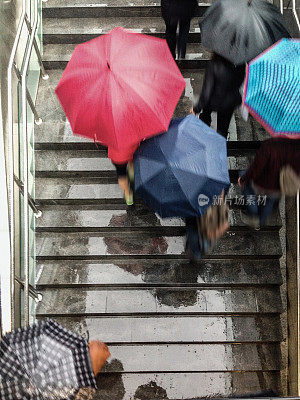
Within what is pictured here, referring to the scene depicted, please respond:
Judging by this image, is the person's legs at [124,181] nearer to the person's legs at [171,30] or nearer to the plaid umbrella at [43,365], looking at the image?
the person's legs at [171,30]

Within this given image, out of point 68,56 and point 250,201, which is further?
point 68,56

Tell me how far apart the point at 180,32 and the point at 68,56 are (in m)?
1.61

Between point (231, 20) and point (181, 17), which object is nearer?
point (231, 20)

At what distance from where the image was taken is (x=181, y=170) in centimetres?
411

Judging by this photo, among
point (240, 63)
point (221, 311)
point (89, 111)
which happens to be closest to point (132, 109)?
point (89, 111)

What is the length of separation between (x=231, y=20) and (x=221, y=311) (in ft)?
10.5

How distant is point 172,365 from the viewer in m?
5.34

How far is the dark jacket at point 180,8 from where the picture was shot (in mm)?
5180

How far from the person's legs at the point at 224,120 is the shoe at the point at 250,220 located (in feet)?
3.32

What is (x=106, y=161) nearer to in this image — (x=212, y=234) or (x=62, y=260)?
(x=62, y=260)

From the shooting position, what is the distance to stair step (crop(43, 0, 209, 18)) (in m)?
6.50

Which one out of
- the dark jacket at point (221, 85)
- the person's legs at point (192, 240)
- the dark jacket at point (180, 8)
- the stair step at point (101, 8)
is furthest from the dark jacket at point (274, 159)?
the stair step at point (101, 8)

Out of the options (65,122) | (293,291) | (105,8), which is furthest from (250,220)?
(105,8)

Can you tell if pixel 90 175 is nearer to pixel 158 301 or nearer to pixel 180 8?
pixel 158 301
